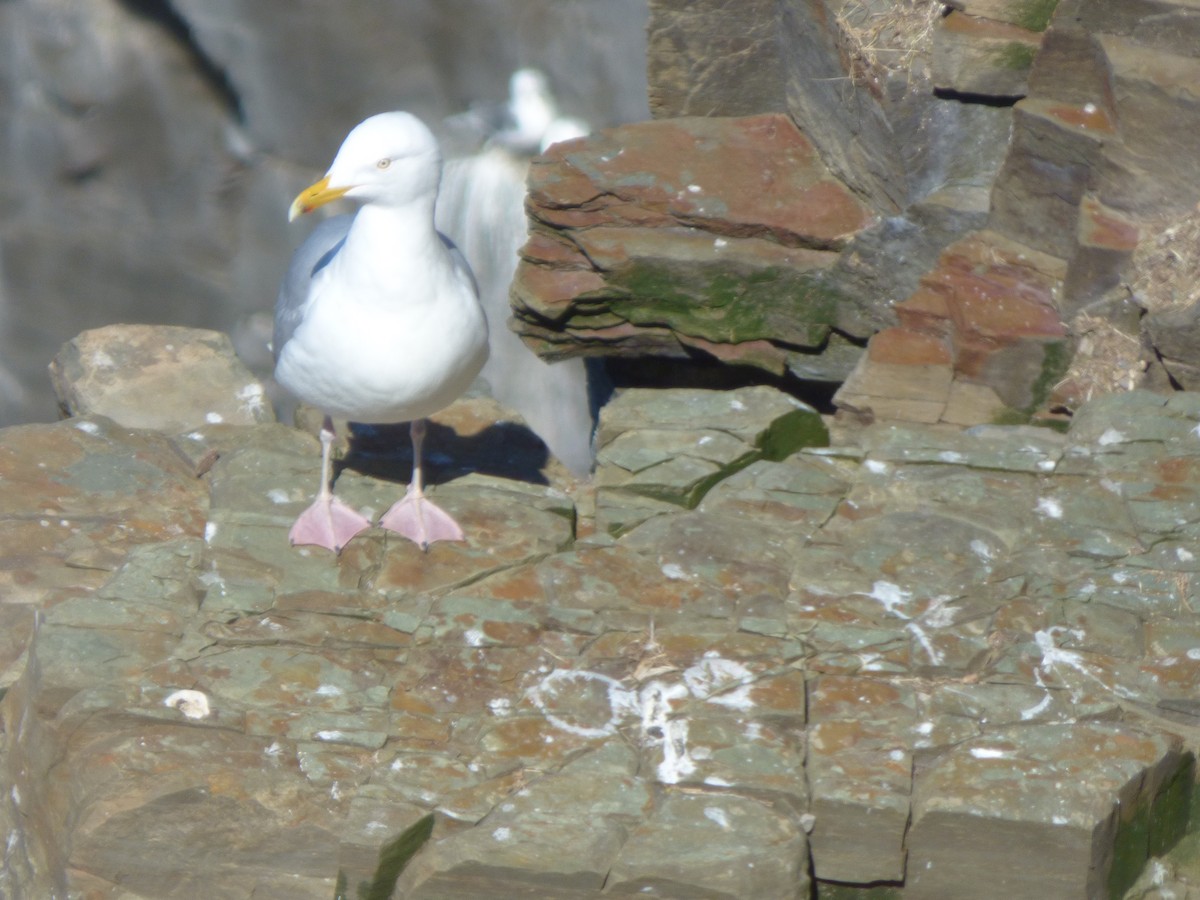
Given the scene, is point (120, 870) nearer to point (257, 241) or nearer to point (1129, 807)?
point (1129, 807)

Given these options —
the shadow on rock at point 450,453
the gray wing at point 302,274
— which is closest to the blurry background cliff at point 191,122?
the shadow on rock at point 450,453

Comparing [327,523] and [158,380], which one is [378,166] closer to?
[327,523]

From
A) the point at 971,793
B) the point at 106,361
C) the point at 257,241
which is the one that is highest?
the point at 971,793

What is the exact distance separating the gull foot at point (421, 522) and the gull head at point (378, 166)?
0.85 m

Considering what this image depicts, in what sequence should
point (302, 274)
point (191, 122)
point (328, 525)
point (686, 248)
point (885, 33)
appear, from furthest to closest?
point (191, 122), point (686, 248), point (885, 33), point (302, 274), point (328, 525)

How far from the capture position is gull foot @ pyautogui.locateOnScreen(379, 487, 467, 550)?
384 centimetres

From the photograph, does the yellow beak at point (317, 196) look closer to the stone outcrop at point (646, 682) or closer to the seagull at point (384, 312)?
the seagull at point (384, 312)

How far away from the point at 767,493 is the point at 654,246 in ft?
6.30

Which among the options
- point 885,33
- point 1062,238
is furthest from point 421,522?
point 885,33

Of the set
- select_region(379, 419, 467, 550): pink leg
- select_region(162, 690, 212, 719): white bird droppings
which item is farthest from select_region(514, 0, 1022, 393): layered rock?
select_region(162, 690, 212, 719): white bird droppings

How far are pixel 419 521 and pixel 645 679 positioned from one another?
865 millimetres

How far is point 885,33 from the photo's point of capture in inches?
215

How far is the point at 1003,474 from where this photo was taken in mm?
4055

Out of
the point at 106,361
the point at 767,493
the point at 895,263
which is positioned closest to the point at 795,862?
the point at 767,493
